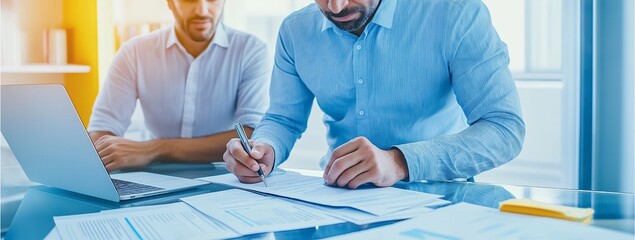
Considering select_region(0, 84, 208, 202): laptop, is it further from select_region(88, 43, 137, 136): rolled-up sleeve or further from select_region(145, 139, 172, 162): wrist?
select_region(88, 43, 137, 136): rolled-up sleeve

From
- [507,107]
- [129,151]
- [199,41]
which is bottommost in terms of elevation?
[129,151]

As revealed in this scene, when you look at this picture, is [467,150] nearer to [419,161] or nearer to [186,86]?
[419,161]

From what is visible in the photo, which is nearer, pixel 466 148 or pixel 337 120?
pixel 466 148

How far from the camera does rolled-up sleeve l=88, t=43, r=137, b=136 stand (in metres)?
2.08

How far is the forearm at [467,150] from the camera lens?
118cm

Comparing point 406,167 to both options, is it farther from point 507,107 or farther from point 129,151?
point 129,151

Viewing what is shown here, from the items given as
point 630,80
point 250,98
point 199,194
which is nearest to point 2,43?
point 250,98

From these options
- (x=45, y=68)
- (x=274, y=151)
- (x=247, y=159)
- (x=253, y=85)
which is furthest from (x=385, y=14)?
(x=45, y=68)

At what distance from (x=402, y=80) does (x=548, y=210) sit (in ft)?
2.43

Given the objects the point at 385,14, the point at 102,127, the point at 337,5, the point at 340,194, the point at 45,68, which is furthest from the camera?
the point at 45,68

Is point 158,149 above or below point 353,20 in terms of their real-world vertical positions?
below

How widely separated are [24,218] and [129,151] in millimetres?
665

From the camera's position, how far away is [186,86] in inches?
84.1

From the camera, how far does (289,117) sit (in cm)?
164
